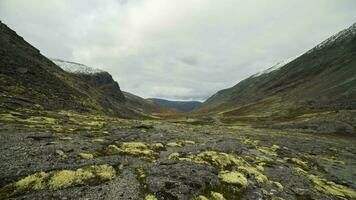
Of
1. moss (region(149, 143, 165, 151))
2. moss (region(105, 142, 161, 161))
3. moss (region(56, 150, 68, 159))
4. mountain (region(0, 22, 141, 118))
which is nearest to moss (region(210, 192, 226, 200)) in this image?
Result: moss (region(105, 142, 161, 161))

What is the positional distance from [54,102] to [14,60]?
102 ft

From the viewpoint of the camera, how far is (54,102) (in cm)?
8206

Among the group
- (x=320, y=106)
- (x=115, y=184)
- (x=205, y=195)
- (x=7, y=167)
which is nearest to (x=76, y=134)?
(x=7, y=167)

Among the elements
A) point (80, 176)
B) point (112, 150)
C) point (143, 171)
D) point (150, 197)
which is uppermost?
point (112, 150)

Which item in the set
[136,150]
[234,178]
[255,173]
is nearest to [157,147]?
[136,150]

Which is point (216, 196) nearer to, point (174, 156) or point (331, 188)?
point (174, 156)

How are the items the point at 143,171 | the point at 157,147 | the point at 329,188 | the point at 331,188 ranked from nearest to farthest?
the point at 143,171 → the point at 329,188 → the point at 331,188 → the point at 157,147

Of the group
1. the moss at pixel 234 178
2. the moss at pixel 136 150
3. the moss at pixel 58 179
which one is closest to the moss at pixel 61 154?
the moss at pixel 58 179

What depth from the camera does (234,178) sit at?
97.3ft

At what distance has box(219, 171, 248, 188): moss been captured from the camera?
28.6 meters

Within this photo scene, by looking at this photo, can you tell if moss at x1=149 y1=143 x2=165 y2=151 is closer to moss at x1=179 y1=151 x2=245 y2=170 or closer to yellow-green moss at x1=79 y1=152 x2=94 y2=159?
moss at x1=179 y1=151 x2=245 y2=170

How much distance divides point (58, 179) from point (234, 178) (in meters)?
19.4

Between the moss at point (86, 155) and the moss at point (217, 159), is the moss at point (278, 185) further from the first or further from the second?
the moss at point (86, 155)

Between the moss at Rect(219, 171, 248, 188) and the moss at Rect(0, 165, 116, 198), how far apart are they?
13.1m
